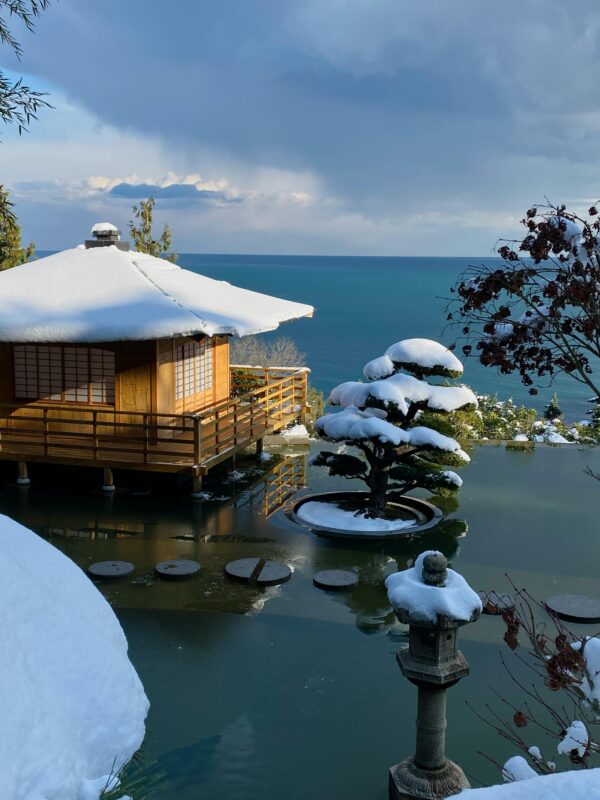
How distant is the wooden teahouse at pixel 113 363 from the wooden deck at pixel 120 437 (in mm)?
22

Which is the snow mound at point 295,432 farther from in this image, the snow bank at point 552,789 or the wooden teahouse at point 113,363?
the snow bank at point 552,789

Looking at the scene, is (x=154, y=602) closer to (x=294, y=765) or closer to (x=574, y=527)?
(x=294, y=765)

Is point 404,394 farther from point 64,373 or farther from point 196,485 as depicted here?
point 64,373

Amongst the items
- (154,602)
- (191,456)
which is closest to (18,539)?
(154,602)

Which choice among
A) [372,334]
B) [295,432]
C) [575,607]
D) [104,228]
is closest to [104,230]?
[104,228]

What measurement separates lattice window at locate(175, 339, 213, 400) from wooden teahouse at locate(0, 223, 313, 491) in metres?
0.05

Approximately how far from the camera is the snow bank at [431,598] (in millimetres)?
6027

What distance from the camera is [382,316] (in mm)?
129375

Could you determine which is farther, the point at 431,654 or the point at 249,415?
the point at 249,415

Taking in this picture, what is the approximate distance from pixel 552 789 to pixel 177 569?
9931 millimetres

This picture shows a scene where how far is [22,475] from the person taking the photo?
15.9 m

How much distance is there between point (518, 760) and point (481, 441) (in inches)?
657

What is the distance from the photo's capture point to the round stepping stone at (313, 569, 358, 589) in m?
10.9

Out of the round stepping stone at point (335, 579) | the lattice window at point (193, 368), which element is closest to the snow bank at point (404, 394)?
the round stepping stone at point (335, 579)
